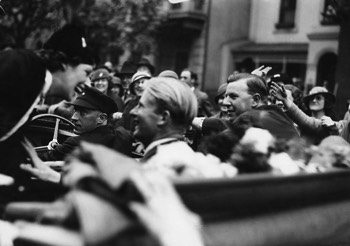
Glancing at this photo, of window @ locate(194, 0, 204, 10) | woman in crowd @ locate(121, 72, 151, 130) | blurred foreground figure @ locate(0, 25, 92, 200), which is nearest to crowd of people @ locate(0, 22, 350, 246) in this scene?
blurred foreground figure @ locate(0, 25, 92, 200)

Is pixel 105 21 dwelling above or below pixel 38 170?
above

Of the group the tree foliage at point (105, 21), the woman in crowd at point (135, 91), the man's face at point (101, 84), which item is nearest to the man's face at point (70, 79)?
the woman in crowd at point (135, 91)

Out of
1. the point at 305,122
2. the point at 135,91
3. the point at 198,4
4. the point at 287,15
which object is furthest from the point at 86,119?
the point at 198,4

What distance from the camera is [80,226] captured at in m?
2.16

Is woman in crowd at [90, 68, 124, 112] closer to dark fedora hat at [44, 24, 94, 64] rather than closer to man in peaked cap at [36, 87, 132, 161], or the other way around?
man in peaked cap at [36, 87, 132, 161]

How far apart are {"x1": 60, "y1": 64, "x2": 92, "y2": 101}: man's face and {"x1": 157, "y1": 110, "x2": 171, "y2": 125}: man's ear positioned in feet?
1.82

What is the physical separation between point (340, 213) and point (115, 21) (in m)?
20.2

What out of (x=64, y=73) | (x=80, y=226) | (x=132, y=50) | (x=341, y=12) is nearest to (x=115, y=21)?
(x=132, y=50)

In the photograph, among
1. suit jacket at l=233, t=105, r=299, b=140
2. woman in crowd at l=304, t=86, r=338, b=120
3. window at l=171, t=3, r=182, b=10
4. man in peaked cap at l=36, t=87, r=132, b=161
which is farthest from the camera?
window at l=171, t=3, r=182, b=10

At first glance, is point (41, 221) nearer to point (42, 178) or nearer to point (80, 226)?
point (80, 226)

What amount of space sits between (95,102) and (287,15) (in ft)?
68.3

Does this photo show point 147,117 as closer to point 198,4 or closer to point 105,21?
point 105,21

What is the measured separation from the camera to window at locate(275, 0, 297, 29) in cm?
2483

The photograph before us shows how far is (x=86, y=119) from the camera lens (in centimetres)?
554
